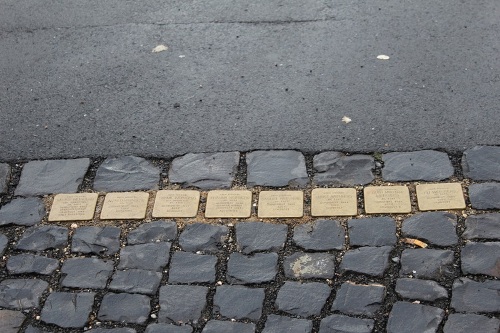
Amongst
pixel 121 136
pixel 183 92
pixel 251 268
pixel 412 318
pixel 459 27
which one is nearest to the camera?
pixel 412 318

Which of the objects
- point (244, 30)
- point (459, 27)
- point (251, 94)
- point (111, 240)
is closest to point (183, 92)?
point (251, 94)

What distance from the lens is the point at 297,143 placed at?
466cm

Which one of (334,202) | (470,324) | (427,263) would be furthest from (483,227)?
(334,202)

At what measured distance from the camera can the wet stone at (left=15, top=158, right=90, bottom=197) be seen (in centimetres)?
454

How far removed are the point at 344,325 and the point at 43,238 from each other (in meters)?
1.81

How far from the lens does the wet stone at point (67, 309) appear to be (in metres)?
3.75

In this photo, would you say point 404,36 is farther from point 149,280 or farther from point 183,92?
point 149,280

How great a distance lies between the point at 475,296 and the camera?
3.65 meters

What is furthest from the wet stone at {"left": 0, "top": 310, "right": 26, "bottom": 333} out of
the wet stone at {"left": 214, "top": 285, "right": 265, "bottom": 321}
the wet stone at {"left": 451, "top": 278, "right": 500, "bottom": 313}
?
the wet stone at {"left": 451, "top": 278, "right": 500, "bottom": 313}

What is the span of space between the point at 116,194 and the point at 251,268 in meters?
1.04

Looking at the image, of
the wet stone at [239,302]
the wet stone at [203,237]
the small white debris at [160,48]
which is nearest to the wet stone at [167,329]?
the wet stone at [239,302]

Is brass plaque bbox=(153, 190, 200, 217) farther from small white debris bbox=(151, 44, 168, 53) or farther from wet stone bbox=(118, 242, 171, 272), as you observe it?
small white debris bbox=(151, 44, 168, 53)

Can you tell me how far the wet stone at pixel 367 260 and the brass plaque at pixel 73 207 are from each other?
153 cm

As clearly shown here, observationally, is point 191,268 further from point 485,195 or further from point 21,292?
point 485,195
